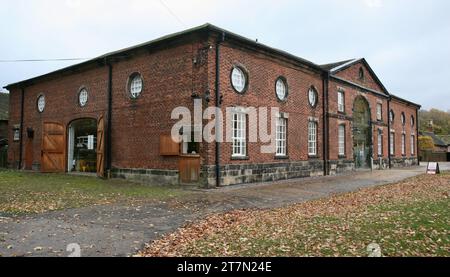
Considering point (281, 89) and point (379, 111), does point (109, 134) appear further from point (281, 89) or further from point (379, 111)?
point (379, 111)

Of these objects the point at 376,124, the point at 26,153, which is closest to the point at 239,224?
the point at 26,153

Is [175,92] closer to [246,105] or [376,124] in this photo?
[246,105]

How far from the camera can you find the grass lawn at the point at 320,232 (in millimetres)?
5594

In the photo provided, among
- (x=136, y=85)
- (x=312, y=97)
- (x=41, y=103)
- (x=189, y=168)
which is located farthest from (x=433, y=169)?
(x=41, y=103)

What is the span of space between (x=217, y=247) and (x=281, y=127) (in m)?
12.4

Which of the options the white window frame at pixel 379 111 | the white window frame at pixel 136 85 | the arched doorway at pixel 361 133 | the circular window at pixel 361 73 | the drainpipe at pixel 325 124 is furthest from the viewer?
the white window frame at pixel 379 111

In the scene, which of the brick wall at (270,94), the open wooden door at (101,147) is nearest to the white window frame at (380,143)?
the brick wall at (270,94)

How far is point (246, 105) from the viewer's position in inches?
613

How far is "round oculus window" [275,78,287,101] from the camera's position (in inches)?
693

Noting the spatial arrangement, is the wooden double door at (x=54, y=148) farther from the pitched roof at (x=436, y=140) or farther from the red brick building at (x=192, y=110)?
the pitched roof at (x=436, y=140)

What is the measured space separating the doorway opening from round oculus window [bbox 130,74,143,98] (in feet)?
13.7

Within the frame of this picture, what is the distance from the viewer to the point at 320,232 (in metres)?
6.62

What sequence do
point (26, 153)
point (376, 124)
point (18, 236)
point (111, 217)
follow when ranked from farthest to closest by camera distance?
point (376, 124) → point (26, 153) → point (111, 217) → point (18, 236)

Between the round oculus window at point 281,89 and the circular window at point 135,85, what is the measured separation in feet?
20.6
